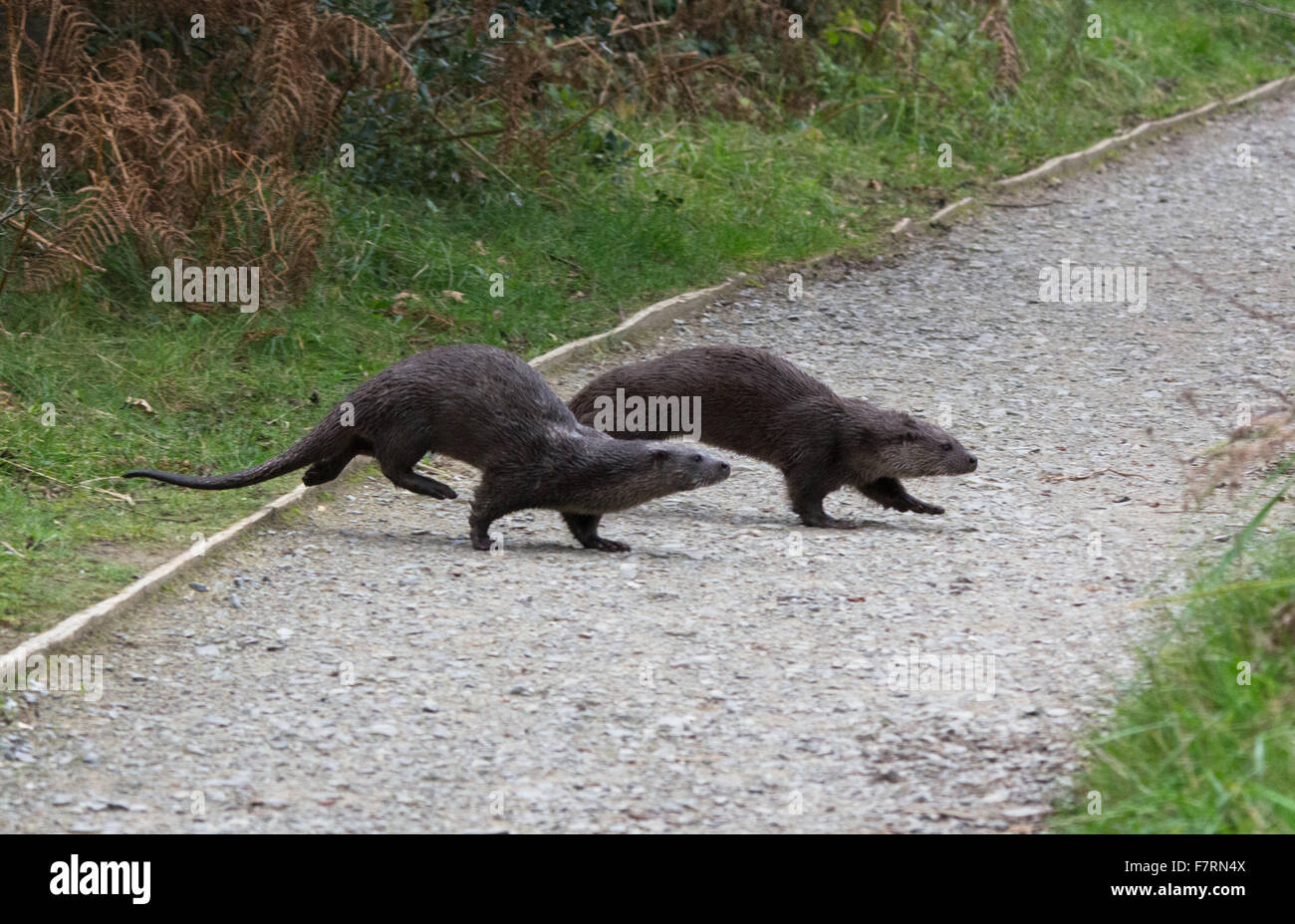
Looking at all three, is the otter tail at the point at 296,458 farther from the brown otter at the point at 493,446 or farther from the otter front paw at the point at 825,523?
the otter front paw at the point at 825,523

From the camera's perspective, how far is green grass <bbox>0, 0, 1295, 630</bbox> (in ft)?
22.9

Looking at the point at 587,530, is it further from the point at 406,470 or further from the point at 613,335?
the point at 613,335

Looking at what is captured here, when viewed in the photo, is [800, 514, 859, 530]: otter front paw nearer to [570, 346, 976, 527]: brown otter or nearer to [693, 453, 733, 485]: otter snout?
[570, 346, 976, 527]: brown otter

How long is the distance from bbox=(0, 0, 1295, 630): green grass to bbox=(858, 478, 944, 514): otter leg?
2.69 meters

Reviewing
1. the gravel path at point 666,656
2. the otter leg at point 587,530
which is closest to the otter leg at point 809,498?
the gravel path at point 666,656

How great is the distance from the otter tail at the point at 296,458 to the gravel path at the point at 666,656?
271 mm

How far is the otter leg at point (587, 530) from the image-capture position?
22.4ft

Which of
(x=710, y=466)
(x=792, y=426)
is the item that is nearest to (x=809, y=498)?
(x=792, y=426)

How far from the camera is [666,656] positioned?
538 centimetres

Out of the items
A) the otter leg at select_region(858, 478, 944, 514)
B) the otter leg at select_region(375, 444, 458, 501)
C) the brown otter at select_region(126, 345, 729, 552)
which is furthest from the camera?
the otter leg at select_region(858, 478, 944, 514)

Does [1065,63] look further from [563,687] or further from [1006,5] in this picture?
[563,687]

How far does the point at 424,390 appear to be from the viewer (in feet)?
22.5

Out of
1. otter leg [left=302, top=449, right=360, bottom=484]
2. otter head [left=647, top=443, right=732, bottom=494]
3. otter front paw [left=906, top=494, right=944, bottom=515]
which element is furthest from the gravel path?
otter head [left=647, top=443, right=732, bottom=494]

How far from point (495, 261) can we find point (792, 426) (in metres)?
3.38
